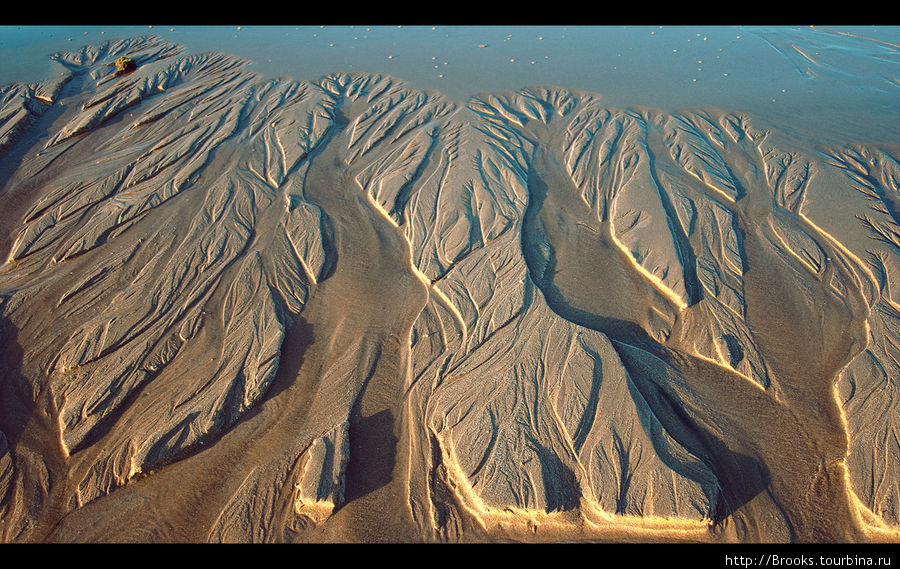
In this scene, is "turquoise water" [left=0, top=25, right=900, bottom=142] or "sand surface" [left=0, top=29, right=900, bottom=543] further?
"turquoise water" [left=0, top=25, right=900, bottom=142]

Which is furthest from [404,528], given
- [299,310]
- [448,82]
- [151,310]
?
[448,82]

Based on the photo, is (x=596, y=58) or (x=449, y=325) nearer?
(x=449, y=325)

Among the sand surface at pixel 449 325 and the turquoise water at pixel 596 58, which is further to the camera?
the turquoise water at pixel 596 58

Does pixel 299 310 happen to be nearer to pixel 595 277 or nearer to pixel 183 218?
pixel 183 218

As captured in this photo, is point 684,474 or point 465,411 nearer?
point 684,474

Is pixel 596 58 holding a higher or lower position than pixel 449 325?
higher
